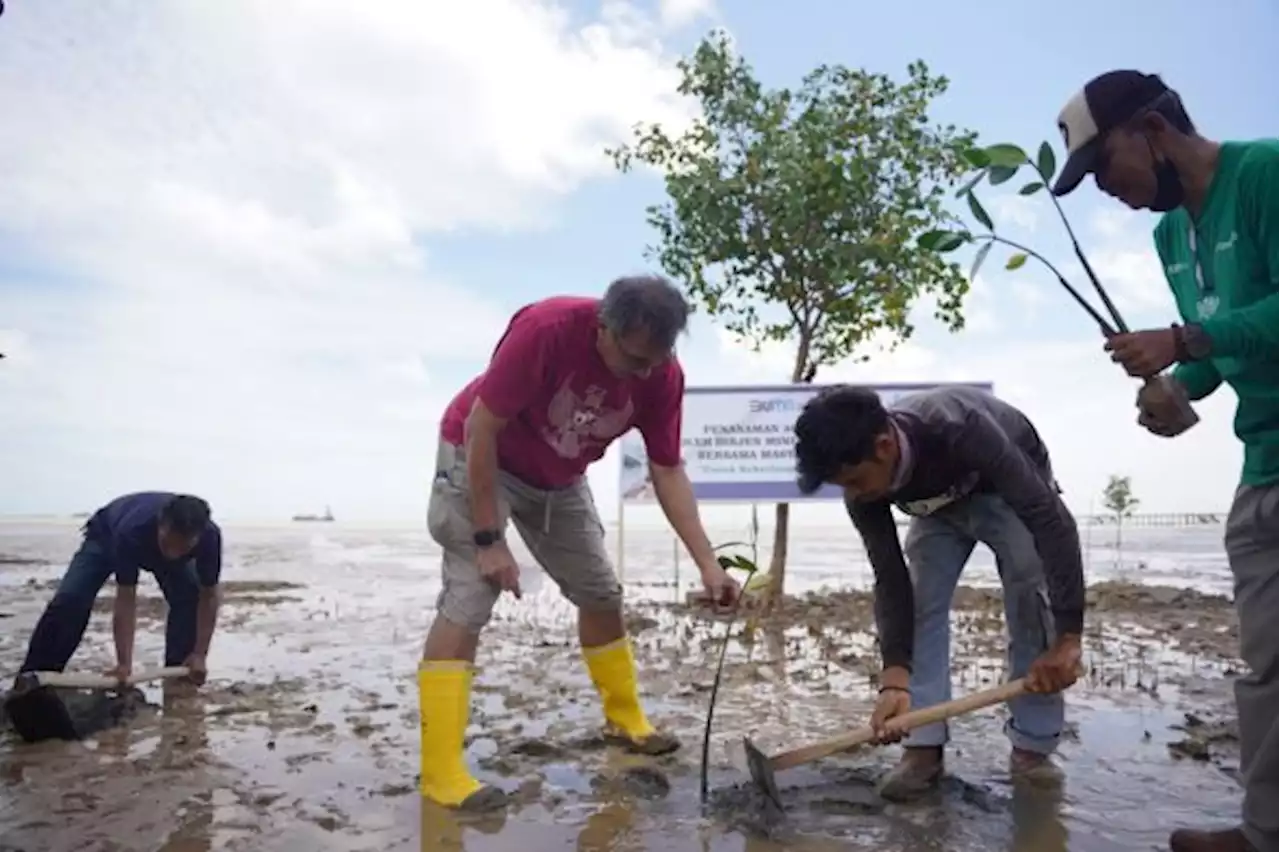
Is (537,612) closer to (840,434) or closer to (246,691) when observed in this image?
(246,691)

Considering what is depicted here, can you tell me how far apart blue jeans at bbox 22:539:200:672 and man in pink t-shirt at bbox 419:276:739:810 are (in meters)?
2.21

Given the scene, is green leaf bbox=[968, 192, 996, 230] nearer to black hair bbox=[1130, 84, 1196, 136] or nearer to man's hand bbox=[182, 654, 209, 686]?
black hair bbox=[1130, 84, 1196, 136]

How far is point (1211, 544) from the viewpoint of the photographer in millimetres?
21453

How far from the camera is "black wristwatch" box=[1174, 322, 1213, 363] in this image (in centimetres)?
222

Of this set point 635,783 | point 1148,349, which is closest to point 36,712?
point 635,783

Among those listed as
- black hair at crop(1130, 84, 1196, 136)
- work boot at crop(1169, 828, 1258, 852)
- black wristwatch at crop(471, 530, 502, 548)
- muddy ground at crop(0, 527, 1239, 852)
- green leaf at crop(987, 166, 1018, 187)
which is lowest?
muddy ground at crop(0, 527, 1239, 852)

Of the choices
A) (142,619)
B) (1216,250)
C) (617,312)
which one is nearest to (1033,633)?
(1216,250)

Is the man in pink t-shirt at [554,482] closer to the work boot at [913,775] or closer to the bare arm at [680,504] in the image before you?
the bare arm at [680,504]

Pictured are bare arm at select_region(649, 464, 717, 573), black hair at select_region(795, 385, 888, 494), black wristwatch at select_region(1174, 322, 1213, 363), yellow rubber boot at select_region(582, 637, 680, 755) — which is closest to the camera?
black wristwatch at select_region(1174, 322, 1213, 363)

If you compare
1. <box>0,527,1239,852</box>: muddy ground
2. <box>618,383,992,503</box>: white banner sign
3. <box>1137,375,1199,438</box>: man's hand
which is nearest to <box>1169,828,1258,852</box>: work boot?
<box>0,527,1239,852</box>: muddy ground

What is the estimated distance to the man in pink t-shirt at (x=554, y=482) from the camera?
3314 millimetres

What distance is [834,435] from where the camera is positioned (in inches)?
111

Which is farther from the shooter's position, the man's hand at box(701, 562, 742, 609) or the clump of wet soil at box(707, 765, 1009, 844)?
the man's hand at box(701, 562, 742, 609)

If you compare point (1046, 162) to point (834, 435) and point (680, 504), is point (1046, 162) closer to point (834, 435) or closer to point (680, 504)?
point (834, 435)
